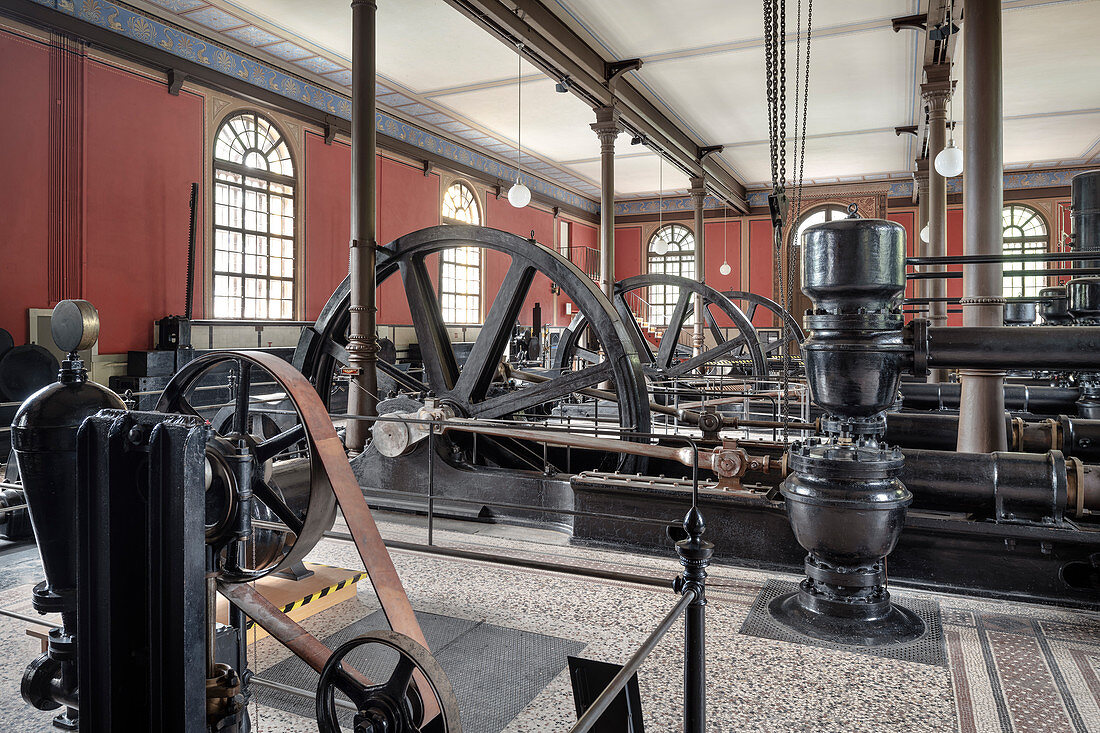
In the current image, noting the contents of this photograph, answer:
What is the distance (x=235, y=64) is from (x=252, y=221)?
5.89ft

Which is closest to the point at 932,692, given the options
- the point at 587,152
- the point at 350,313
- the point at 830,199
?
the point at 350,313

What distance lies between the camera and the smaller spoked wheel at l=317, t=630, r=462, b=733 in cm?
127

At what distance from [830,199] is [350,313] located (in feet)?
48.9

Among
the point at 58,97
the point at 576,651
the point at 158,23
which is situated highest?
the point at 158,23

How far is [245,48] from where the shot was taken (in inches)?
342

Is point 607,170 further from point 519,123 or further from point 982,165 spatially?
point 982,165

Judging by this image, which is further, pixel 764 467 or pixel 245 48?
pixel 245 48

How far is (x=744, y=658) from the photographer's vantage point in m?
2.43

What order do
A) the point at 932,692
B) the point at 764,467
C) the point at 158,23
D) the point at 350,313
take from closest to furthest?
the point at 932,692, the point at 764,467, the point at 350,313, the point at 158,23

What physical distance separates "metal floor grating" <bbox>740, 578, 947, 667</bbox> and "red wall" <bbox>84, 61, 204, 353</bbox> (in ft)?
22.4

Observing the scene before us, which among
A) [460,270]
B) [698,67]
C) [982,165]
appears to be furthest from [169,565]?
[460,270]

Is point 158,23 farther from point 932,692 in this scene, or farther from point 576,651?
point 932,692

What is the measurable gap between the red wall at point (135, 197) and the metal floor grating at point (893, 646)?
22.4 ft

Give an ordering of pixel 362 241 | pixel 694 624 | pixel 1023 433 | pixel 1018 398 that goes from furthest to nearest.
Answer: pixel 1018 398, pixel 362 241, pixel 1023 433, pixel 694 624
